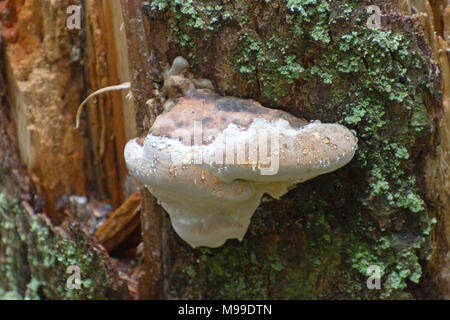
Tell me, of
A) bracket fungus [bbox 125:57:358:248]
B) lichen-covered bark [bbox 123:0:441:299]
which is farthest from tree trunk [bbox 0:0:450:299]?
bracket fungus [bbox 125:57:358:248]

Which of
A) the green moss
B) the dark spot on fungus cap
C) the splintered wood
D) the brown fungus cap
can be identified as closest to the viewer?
the brown fungus cap

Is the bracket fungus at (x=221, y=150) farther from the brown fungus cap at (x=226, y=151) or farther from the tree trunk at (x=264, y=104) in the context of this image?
the tree trunk at (x=264, y=104)

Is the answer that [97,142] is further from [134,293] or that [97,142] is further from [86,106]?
[134,293]

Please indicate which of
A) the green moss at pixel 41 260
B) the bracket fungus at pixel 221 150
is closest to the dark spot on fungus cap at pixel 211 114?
the bracket fungus at pixel 221 150

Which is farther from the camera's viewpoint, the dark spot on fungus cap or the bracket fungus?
the dark spot on fungus cap

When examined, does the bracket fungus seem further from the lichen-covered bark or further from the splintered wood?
the splintered wood

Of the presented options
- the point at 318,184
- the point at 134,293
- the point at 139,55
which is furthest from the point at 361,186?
the point at 134,293

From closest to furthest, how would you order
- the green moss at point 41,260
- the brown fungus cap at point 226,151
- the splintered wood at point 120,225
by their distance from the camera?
1. the brown fungus cap at point 226,151
2. the green moss at point 41,260
3. the splintered wood at point 120,225
